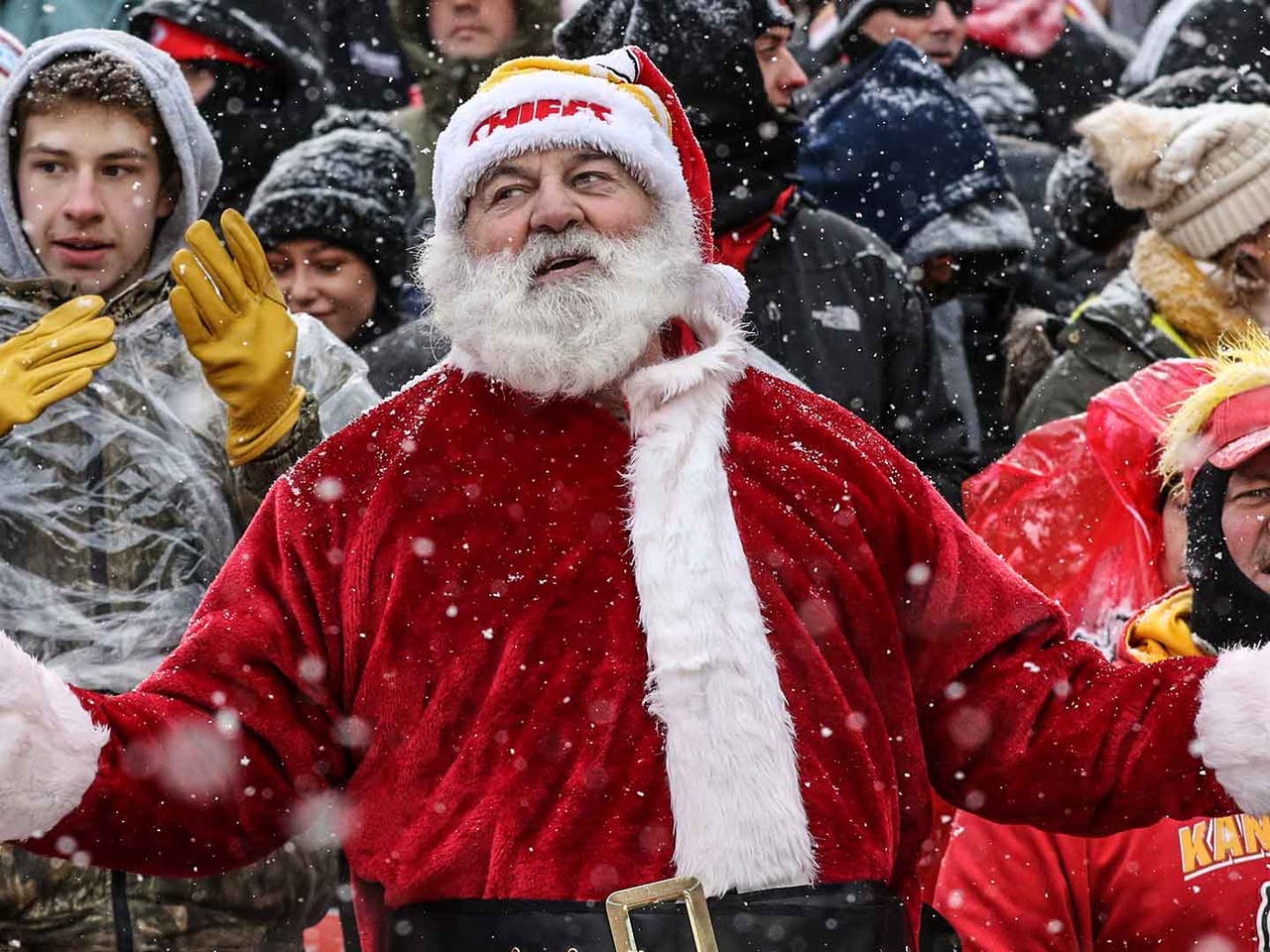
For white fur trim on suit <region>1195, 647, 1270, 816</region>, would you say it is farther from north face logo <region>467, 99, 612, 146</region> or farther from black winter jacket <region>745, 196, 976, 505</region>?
black winter jacket <region>745, 196, 976, 505</region>

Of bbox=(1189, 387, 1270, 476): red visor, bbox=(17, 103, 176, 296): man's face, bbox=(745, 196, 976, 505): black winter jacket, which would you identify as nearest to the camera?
bbox=(1189, 387, 1270, 476): red visor

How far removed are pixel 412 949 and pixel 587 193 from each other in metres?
1.27

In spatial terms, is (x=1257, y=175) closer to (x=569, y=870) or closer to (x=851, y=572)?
(x=851, y=572)

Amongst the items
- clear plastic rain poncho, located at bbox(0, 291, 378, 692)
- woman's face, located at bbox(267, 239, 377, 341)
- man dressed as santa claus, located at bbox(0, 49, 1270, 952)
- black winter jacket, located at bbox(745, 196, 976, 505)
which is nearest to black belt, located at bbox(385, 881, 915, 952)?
man dressed as santa claus, located at bbox(0, 49, 1270, 952)

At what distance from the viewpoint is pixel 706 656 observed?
118 inches

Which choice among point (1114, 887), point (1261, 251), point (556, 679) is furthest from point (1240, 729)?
point (1261, 251)

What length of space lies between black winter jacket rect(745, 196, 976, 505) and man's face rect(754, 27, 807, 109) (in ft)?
1.71

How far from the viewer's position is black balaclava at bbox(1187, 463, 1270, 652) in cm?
381

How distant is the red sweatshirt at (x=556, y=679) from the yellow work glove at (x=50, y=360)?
73 centimetres

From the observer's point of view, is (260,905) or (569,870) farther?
(260,905)

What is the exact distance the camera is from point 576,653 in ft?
9.94

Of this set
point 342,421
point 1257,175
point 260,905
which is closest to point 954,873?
point 260,905

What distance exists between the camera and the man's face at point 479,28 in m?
6.27

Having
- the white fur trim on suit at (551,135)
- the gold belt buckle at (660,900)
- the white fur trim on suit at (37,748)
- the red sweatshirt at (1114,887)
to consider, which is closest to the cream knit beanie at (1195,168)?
the red sweatshirt at (1114,887)
